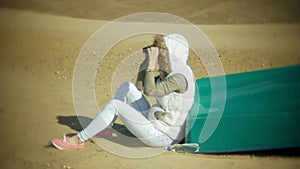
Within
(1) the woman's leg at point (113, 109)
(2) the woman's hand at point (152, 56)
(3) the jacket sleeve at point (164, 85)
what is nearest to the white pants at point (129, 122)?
(1) the woman's leg at point (113, 109)

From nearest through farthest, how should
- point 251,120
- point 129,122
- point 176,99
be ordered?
point 176,99
point 129,122
point 251,120

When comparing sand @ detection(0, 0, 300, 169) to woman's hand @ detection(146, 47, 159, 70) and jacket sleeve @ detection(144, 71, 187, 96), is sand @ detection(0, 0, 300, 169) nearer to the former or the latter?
jacket sleeve @ detection(144, 71, 187, 96)

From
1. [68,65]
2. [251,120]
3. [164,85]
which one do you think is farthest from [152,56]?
[68,65]

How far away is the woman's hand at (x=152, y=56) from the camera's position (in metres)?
3.62

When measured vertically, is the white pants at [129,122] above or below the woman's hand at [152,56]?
below

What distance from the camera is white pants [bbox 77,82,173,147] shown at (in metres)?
3.81

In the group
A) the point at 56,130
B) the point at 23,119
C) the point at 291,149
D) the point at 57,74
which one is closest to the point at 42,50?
the point at 57,74

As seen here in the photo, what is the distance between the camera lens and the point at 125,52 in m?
5.80

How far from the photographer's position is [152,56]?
3639 millimetres

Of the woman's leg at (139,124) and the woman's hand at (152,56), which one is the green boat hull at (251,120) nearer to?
the woman's leg at (139,124)

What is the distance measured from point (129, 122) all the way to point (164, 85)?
483 millimetres

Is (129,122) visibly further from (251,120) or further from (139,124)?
(251,120)

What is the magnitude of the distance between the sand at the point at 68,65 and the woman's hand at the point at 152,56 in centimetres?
82

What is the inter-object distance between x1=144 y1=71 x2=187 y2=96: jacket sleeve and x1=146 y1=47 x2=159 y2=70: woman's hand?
0.19 feet
